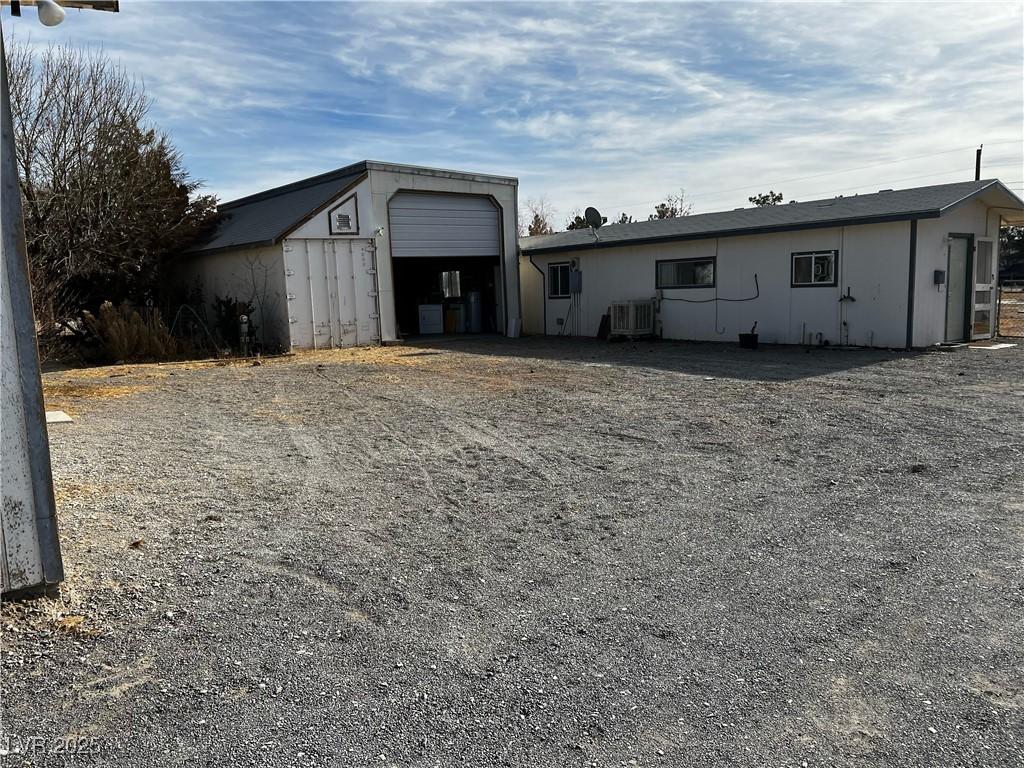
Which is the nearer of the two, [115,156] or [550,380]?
[550,380]

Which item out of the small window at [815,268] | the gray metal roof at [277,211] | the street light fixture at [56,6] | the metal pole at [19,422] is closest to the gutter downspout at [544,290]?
the gray metal roof at [277,211]

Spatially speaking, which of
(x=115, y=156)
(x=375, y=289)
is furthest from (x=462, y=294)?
(x=115, y=156)

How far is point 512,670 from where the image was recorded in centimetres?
317

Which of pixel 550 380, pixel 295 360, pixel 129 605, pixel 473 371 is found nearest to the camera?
pixel 129 605

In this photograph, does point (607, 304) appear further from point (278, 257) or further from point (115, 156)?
point (115, 156)

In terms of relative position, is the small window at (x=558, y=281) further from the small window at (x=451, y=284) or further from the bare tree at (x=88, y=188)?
the bare tree at (x=88, y=188)

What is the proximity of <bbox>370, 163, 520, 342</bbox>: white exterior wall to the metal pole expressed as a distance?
15483 millimetres

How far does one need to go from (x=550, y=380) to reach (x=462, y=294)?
12637 mm

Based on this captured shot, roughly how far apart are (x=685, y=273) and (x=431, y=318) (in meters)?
8.07

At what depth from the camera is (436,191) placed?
65.1 feet

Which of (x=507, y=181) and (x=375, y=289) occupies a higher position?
(x=507, y=181)

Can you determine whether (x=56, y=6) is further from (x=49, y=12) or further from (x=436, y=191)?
(x=436, y=191)

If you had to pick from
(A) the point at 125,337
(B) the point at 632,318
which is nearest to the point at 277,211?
(A) the point at 125,337

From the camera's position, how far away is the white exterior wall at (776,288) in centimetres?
1498
